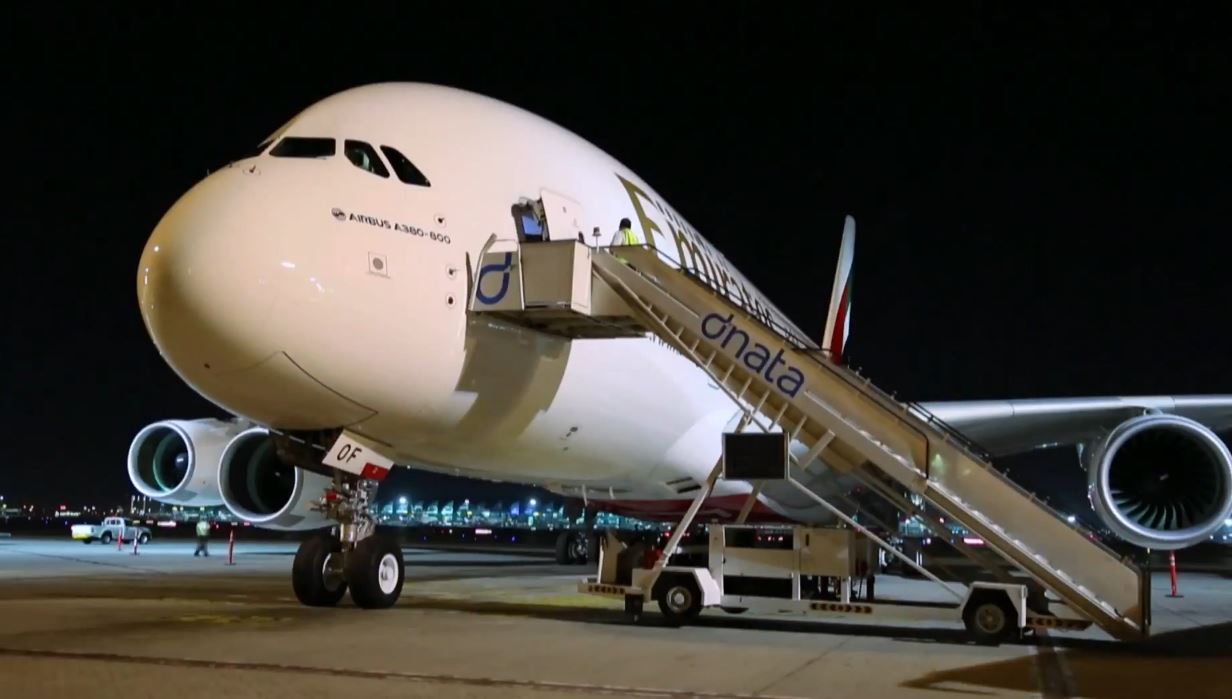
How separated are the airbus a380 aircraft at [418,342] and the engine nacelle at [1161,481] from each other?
0.09 feet

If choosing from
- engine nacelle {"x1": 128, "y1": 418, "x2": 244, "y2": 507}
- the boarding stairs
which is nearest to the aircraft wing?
the boarding stairs

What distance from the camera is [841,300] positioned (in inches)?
846

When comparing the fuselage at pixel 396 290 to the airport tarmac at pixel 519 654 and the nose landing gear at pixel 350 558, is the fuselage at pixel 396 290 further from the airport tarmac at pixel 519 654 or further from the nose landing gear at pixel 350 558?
the airport tarmac at pixel 519 654

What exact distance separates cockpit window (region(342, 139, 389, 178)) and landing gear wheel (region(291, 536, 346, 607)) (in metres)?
3.58

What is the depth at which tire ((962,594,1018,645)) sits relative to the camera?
348 inches

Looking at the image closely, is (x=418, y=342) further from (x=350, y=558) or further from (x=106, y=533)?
(x=106, y=533)

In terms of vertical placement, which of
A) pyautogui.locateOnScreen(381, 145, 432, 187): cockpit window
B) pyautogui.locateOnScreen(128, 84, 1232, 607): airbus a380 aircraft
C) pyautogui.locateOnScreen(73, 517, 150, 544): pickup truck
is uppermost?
pyautogui.locateOnScreen(381, 145, 432, 187): cockpit window

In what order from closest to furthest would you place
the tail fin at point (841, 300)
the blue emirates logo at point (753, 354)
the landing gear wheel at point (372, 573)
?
1. the blue emirates logo at point (753, 354)
2. the landing gear wheel at point (372, 573)
3. the tail fin at point (841, 300)

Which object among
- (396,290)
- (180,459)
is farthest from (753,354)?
(180,459)

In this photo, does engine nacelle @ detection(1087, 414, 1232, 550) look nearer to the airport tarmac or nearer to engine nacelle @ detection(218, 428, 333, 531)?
the airport tarmac

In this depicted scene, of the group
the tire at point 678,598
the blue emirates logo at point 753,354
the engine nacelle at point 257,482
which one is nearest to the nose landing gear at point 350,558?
the tire at point 678,598

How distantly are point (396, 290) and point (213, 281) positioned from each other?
1329mm

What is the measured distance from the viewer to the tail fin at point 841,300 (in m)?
21.2

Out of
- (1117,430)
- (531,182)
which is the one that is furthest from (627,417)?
(1117,430)
